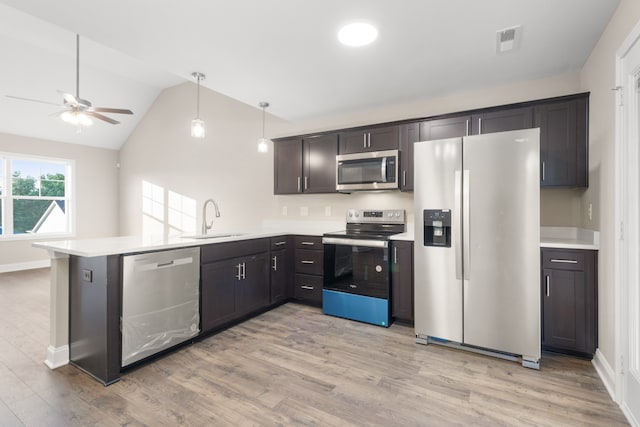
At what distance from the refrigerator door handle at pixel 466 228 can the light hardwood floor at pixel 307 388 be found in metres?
0.72

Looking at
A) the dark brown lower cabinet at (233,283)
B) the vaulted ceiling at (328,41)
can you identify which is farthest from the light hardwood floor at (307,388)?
the vaulted ceiling at (328,41)

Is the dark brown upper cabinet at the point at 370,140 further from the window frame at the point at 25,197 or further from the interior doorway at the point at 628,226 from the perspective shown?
the window frame at the point at 25,197

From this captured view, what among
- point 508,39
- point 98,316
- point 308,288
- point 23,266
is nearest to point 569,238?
point 508,39

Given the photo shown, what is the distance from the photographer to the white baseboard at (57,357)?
7.42ft

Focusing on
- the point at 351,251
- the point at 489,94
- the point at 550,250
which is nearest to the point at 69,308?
the point at 351,251

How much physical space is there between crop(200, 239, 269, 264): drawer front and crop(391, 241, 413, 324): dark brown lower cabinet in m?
1.45

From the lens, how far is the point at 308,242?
12.3 feet

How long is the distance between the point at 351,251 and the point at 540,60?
2.40 m

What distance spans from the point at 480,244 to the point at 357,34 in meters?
1.86

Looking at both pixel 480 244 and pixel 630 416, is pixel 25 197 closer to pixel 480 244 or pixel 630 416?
pixel 480 244

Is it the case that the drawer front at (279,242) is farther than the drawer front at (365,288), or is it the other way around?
the drawer front at (279,242)

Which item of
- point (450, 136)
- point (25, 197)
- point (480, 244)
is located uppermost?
point (450, 136)

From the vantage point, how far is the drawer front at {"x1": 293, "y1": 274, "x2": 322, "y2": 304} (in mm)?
3686

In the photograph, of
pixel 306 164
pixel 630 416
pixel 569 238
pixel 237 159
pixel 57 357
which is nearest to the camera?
pixel 630 416
